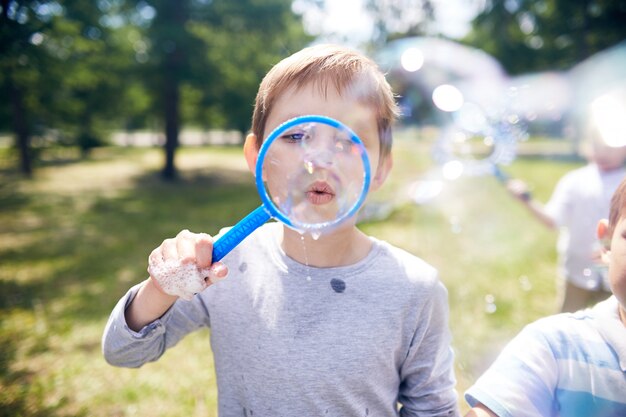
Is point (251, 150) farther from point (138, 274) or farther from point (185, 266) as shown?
point (138, 274)

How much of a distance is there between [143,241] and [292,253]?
631 cm

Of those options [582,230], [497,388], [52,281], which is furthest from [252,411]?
[52,281]

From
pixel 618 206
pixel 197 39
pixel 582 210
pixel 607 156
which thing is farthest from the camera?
pixel 197 39

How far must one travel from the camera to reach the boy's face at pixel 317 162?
1.22 meters

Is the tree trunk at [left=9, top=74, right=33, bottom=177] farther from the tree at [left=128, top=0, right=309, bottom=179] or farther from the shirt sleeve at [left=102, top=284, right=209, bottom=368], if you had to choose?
the shirt sleeve at [left=102, top=284, right=209, bottom=368]

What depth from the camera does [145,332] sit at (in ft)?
4.23

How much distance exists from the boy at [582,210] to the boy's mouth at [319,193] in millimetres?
2286

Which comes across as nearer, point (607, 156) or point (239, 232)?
point (239, 232)

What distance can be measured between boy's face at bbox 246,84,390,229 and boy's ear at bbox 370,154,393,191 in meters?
0.20

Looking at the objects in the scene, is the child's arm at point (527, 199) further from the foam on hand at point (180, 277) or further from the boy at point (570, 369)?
the foam on hand at point (180, 277)

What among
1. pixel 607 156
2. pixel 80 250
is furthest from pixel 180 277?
pixel 80 250

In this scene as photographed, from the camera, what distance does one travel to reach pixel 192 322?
4.93 feet

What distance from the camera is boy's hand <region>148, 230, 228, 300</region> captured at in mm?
1088

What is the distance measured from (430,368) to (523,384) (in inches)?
11.1
